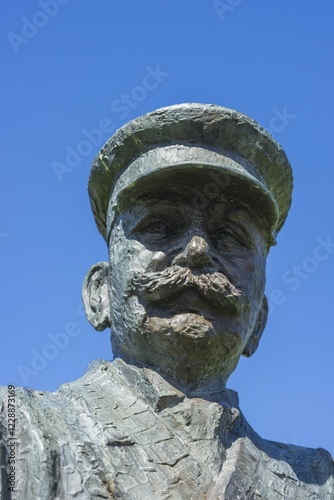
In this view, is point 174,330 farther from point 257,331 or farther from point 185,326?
point 257,331

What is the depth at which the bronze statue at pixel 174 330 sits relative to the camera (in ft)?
22.5

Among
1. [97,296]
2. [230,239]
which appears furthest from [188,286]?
[97,296]

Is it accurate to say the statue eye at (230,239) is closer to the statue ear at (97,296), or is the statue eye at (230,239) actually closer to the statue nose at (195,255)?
the statue nose at (195,255)

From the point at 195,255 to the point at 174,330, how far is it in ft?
1.45

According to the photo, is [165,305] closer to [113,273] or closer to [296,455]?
[113,273]

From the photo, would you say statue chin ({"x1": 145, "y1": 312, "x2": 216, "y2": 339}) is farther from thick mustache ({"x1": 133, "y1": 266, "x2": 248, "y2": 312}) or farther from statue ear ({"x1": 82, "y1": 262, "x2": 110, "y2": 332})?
statue ear ({"x1": 82, "y1": 262, "x2": 110, "y2": 332})

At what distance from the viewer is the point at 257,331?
8.12 metres

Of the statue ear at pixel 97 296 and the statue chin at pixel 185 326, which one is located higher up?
the statue ear at pixel 97 296

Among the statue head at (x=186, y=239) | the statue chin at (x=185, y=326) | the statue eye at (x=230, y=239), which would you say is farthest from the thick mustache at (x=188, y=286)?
the statue eye at (x=230, y=239)

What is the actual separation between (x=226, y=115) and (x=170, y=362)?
152 centimetres

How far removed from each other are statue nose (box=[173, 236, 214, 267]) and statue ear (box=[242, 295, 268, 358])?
2.57ft

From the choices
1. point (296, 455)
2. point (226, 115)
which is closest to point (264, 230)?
point (226, 115)

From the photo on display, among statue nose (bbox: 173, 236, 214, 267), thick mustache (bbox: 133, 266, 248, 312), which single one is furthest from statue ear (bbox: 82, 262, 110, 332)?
statue nose (bbox: 173, 236, 214, 267)

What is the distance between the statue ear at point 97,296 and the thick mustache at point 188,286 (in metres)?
0.53
